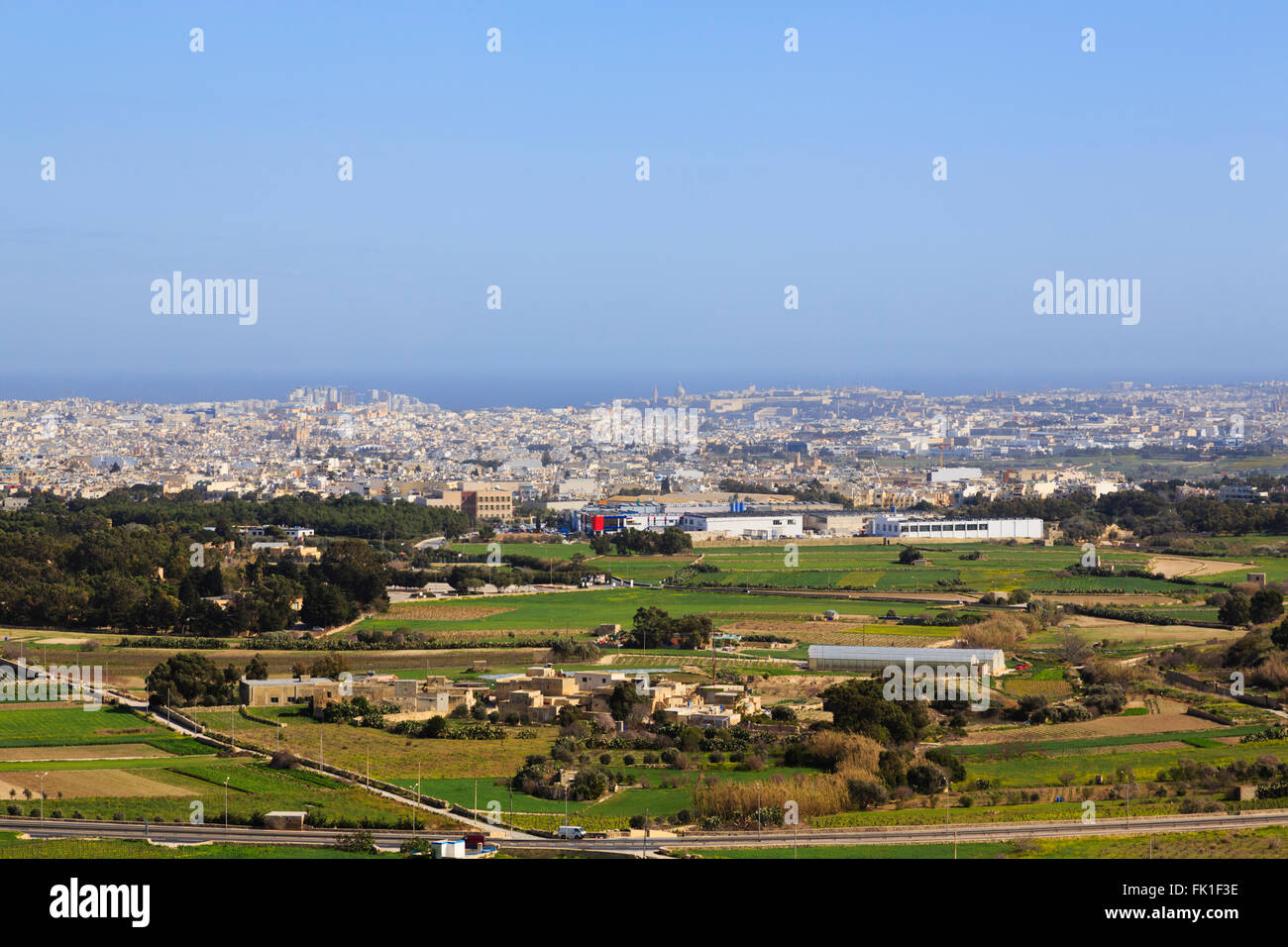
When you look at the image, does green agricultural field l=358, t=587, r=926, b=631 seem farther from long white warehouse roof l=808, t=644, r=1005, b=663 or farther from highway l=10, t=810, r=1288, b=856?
highway l=10, t=810, r=1288, b=856

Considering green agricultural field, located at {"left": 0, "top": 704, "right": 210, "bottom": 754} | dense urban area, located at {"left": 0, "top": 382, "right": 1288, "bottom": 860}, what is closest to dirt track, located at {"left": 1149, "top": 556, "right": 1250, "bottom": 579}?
dense urban area, located at {"left": 0, "top": 382, "right": 1288, "bottom": 860}

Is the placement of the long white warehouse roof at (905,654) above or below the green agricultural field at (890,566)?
below

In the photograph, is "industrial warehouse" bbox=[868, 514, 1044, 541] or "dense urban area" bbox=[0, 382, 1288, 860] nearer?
"dense urban area" bbox=[0, 382, 1288, 860]

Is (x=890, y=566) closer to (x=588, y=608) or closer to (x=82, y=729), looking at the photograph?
(x=588, y=608)

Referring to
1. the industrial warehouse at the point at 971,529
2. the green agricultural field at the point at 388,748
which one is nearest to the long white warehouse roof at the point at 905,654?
the green agricultural field at the point at 388,748

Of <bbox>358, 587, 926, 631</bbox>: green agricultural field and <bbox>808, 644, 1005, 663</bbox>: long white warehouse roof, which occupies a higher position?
<bbox>808, 644, 1005, 663</bbox>: long white warehouse roof

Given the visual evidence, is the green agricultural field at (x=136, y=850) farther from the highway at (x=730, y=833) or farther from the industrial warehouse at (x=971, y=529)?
the industrial warehouse at (x=971, y=529)

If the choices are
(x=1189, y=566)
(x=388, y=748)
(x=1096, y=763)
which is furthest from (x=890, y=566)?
(x=388, y=748)

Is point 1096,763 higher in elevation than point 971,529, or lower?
lower
